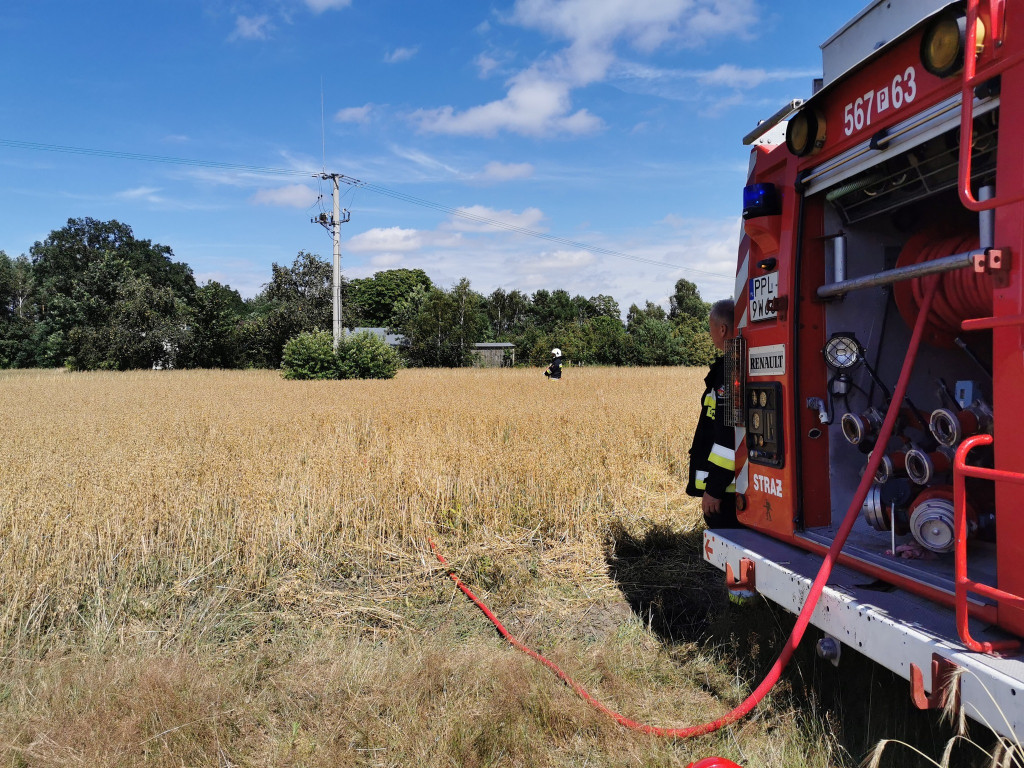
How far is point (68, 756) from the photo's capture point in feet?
7.98

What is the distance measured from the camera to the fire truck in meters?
1.88

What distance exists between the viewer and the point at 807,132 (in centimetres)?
278

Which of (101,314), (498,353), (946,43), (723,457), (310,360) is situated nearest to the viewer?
(946,43)

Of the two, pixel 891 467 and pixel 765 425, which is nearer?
pixel 891 467

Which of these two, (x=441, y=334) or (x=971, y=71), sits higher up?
(x=441, y=334)

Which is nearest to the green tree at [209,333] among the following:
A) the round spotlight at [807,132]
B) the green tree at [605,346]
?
the green tree at [605,346]

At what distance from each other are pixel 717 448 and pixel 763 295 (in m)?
0.92

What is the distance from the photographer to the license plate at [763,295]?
311 cm

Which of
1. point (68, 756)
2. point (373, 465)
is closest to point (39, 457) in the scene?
point (373, 465)

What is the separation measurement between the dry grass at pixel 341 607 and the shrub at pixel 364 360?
1976cm

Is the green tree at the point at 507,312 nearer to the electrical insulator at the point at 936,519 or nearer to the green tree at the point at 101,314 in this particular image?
the green tree at the point at 101,314

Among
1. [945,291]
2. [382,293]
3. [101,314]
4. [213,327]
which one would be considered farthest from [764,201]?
[382,293]

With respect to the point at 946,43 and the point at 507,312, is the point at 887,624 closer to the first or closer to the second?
the point at 946,43

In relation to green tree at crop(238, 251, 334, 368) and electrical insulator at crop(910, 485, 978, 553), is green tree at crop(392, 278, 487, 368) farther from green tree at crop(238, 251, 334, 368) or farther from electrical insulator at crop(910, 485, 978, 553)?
electrical insulator at crop(910, 485, 978, 553)
